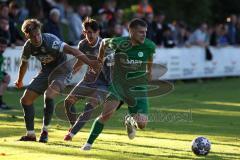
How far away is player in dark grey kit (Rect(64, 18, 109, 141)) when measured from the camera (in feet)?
39.8

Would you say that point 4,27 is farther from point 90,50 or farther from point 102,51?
point 102,51

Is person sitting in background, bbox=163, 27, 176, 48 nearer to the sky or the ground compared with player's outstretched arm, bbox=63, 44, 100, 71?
nearer to the sky

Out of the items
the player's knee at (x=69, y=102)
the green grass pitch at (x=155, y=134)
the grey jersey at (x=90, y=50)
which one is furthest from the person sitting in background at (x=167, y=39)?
the grey jersey at (x=90, y=50)

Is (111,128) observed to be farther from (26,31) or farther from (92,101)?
(26,31)

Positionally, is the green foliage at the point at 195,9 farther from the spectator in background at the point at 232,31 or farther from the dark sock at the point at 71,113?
the dark sock at the point at 71,113

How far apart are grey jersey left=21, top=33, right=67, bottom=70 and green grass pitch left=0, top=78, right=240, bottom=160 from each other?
134 centimetres

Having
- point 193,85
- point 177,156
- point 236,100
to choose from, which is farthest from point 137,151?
point 193,85

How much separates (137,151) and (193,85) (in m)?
15.5

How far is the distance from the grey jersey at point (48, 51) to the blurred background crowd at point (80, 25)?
25.5 feet

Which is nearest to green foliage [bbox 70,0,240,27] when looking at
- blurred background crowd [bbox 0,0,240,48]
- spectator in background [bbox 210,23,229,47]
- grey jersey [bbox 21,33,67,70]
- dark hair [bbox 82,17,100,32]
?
spectator in background [bbox 210,23,229,47]

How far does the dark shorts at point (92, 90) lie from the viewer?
12175 millimetres

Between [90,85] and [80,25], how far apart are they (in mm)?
13037

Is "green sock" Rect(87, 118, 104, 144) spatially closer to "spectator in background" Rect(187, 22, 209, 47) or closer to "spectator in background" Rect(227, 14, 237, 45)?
"spectator in background" Rect(187, 22, 209, 47)

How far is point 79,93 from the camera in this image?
13008mm
